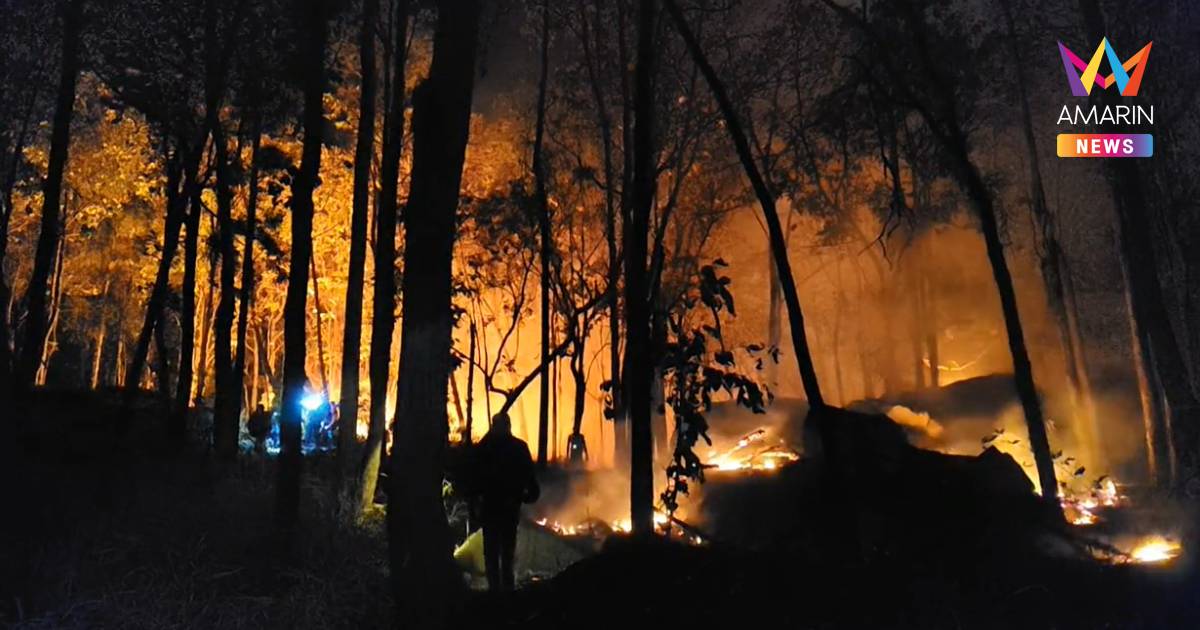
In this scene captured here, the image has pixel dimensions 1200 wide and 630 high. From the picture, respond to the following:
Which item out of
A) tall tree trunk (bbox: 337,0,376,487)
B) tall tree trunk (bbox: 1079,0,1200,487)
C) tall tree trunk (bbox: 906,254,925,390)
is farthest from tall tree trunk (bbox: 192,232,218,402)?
tall tree trunk (bbox: 906,254,925,390)

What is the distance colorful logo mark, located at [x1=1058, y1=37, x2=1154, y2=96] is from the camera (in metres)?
15.3

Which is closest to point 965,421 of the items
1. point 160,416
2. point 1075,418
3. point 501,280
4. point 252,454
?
point 1075,418

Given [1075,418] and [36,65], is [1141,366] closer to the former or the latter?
[1075,418]

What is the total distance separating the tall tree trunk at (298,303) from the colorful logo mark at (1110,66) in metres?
13.1

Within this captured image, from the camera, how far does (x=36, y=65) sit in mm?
17516

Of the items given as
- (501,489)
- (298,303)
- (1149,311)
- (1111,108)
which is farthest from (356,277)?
(1111,108)

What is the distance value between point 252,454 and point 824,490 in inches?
446

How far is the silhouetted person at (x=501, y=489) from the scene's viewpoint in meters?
9.70

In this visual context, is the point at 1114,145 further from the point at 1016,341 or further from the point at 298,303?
the point at 298,303

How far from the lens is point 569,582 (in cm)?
788

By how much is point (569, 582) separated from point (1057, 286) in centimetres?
1864

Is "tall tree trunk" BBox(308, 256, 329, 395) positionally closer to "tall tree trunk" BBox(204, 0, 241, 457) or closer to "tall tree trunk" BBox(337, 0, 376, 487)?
"tall tree trunk" BBox(204, 0, 241, 457)

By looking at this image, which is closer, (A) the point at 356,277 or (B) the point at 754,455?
(A) the point at 356,277

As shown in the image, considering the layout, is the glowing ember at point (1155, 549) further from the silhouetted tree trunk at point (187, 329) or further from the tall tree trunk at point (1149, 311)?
the silhouetted tree trunk at point (187, 329)
